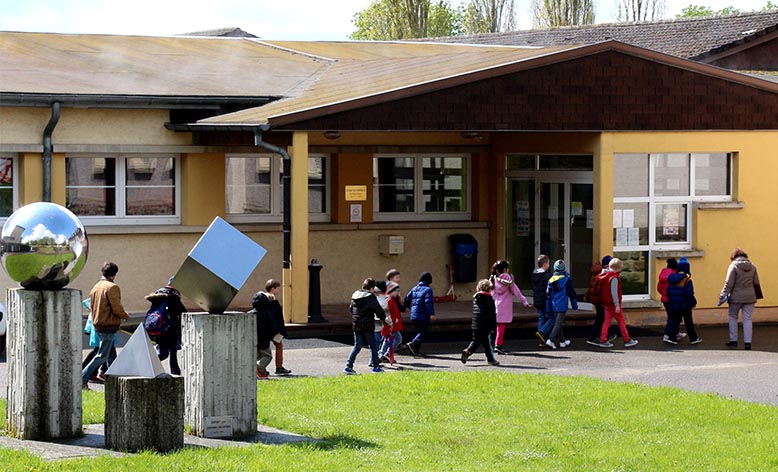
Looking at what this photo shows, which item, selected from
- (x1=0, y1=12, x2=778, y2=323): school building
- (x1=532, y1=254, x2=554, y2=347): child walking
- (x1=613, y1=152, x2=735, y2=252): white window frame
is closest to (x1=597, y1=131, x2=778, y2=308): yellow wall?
(x1=0, y1=12, x2=778, y2=323): school building

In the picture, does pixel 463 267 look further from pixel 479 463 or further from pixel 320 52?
pixel 479 463

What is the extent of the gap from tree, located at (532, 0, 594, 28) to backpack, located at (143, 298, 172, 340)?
62.6 m

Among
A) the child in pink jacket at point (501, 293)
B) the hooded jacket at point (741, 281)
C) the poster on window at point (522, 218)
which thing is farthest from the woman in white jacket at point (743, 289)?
the poster on window at point (522, 218)

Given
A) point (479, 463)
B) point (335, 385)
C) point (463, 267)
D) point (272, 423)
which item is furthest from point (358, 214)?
point (479, 463)

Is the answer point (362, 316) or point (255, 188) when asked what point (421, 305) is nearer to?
point (362, 316)

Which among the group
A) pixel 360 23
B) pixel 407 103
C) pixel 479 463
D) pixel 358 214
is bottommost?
pixel 479 463

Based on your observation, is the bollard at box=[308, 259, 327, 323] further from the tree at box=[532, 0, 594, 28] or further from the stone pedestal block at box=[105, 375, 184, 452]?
the tree at box=[532, 0, 594, 28]

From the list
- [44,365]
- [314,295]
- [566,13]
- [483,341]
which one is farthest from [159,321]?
[566,13]

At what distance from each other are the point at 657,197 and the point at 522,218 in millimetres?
2952

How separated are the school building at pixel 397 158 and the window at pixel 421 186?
0.11 ft

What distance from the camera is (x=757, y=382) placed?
16.0 m

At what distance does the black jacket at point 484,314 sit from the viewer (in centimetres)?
1702

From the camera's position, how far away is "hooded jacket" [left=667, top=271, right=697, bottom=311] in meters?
19.3

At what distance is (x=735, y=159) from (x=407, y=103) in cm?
564
